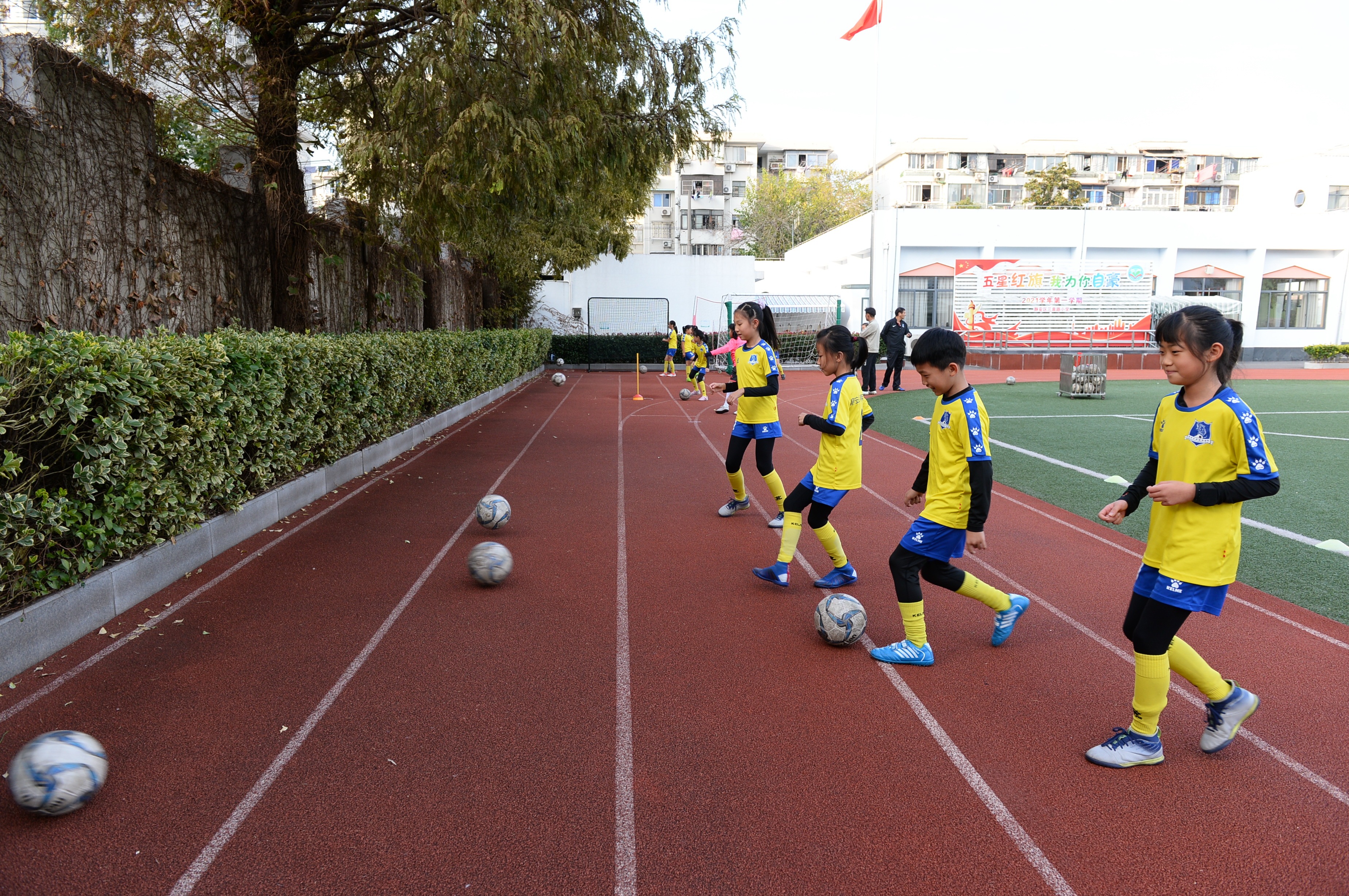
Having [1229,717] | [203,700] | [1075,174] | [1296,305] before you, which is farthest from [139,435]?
[1075,174]

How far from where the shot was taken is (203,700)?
3986mm

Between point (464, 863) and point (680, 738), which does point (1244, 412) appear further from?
point (464, 863)

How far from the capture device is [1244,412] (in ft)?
10.1

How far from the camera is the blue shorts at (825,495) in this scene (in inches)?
211

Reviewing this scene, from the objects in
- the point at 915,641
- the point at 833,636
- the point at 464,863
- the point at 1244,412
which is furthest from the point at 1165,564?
the point at 464,863

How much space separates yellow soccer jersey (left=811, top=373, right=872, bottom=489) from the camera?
5227 millimetres

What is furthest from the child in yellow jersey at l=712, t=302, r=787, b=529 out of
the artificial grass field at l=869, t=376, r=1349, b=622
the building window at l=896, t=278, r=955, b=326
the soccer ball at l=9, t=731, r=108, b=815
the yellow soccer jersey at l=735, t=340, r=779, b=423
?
the building window at l=896, t=278, r=955, b=326

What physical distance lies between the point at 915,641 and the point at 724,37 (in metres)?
9.12

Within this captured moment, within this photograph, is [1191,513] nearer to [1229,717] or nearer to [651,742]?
[1229,717]

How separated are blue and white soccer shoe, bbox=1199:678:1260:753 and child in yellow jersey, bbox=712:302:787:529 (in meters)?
3.86

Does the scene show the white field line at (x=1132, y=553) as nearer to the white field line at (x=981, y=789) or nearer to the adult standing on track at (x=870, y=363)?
the white field line at (x=981, y=789)

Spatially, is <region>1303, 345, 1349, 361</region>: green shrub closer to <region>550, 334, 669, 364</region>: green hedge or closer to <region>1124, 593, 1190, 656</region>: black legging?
<region>550, 334, 669, 364</region>: green hedge

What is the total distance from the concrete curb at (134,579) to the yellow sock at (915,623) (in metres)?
4.60

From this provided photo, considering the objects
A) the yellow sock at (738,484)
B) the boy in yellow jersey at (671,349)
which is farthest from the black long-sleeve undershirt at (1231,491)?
the boy in yellow jersey at (671,349)
